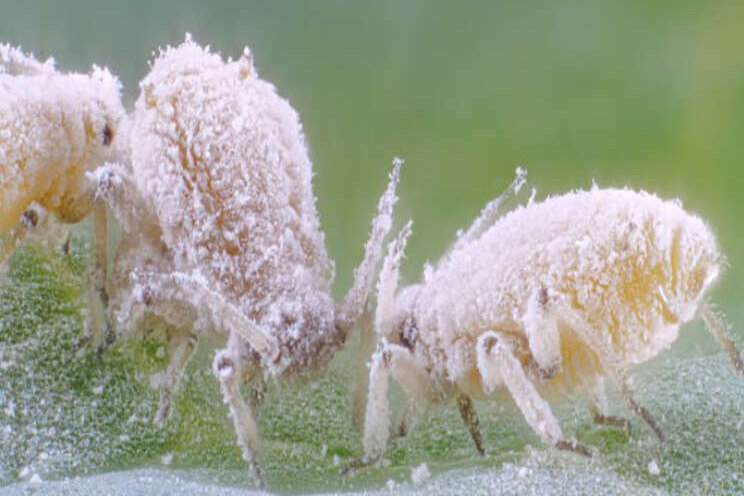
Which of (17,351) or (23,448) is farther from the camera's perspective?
(17,351)

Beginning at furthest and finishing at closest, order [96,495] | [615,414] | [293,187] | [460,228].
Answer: [460,228], [293,187], [615,414], [96,495]

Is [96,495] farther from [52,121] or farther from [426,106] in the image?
[426,106]

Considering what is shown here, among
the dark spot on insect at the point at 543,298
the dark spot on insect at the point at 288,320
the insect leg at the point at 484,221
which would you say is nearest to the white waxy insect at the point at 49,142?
the dark spot on insect at the point at 288,320

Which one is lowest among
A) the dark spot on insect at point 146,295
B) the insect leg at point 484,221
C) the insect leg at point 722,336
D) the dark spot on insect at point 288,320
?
the insect leg at point 722,336

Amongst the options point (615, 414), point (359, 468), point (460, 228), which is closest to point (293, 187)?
point (460, 228)

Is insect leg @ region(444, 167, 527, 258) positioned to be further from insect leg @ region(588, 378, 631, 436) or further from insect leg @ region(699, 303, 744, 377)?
insect leg @ region(699, 303, 744, 377)

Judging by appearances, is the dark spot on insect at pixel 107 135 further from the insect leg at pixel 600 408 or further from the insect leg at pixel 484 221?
the insect leg at pixel 600 408
